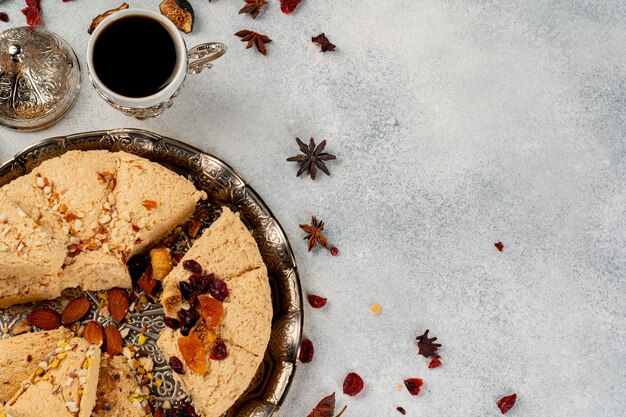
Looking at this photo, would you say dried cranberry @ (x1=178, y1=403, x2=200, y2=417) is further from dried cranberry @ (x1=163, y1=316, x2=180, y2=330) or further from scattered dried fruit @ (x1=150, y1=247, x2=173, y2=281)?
scattered dried fruit @ (x1=150, y1=247, x2=173, y2=281)

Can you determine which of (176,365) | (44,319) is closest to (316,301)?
(176,365)

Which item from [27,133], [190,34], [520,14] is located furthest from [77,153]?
[520,14]

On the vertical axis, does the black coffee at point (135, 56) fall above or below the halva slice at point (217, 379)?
above

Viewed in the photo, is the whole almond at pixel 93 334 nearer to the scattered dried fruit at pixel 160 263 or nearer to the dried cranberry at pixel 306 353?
the scattered dried fruit at pixel 160 263

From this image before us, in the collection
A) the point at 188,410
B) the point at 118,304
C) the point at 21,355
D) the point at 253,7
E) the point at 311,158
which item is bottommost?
the point at 21,355

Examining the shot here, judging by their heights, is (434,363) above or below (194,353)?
above

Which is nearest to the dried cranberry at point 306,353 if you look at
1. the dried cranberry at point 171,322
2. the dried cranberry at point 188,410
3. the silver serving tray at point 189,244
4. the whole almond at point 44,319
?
the silver serving tray at point 189,244

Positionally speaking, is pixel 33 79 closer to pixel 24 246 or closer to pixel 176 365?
pixel 24 246

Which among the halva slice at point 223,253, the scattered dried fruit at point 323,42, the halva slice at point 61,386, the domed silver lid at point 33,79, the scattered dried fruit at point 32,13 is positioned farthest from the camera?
the scattered dried fruit at point 323,42

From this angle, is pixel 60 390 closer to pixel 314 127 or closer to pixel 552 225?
pixel 314 127
